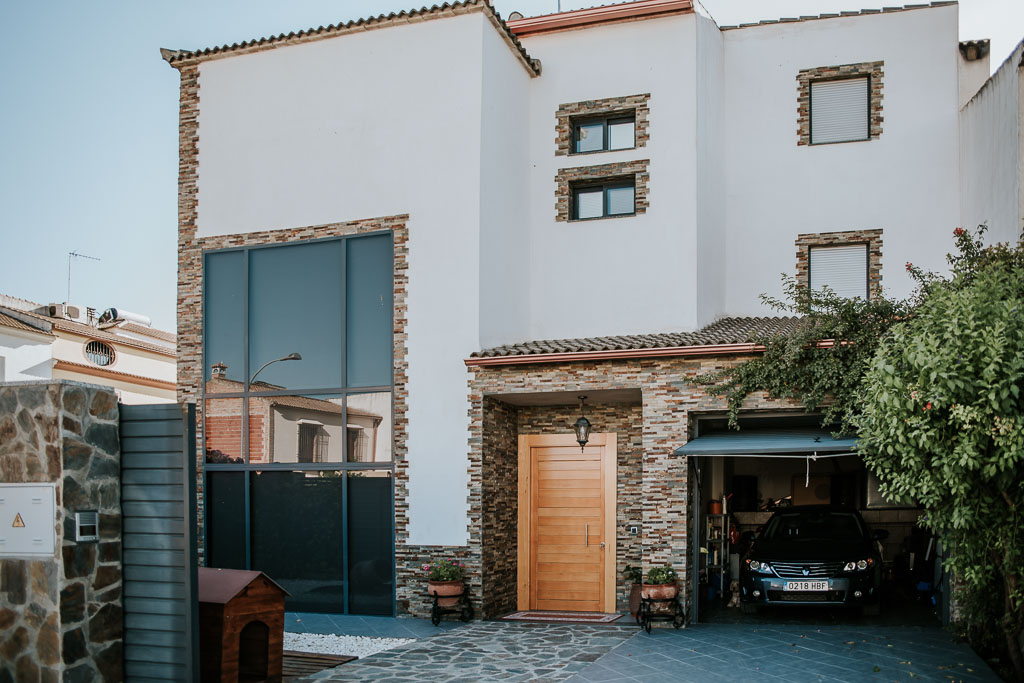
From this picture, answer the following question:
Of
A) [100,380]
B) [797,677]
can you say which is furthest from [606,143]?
[100,380]

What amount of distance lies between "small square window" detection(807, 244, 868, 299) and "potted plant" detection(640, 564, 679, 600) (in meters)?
5.90

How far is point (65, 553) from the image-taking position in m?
8.30

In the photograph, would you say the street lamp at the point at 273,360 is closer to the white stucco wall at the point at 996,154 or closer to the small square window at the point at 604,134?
the small square window at the point at 604,134

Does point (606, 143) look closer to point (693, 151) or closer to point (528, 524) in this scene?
point (693, 151)

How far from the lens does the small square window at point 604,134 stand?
16016mm

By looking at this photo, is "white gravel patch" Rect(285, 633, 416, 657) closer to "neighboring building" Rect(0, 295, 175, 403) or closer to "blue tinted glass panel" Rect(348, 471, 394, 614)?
"blue tinted glass panel" Rect(348, 471, 394, 614)

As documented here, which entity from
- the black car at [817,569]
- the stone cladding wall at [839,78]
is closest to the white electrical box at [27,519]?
the black car at [817,569]

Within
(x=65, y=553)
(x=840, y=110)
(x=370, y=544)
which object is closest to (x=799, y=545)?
(x=370, y=544)

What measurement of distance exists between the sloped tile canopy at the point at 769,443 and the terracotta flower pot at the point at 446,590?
3394mm

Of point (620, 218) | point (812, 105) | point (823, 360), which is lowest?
point (823, 360)

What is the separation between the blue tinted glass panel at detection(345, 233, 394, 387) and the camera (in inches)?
567

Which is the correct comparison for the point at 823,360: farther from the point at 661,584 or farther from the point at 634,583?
the point at 634,583

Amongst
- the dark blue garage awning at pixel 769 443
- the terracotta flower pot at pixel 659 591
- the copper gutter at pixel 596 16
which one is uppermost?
the copper gutter at pixel 596 16

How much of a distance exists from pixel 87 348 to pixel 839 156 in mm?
21892
